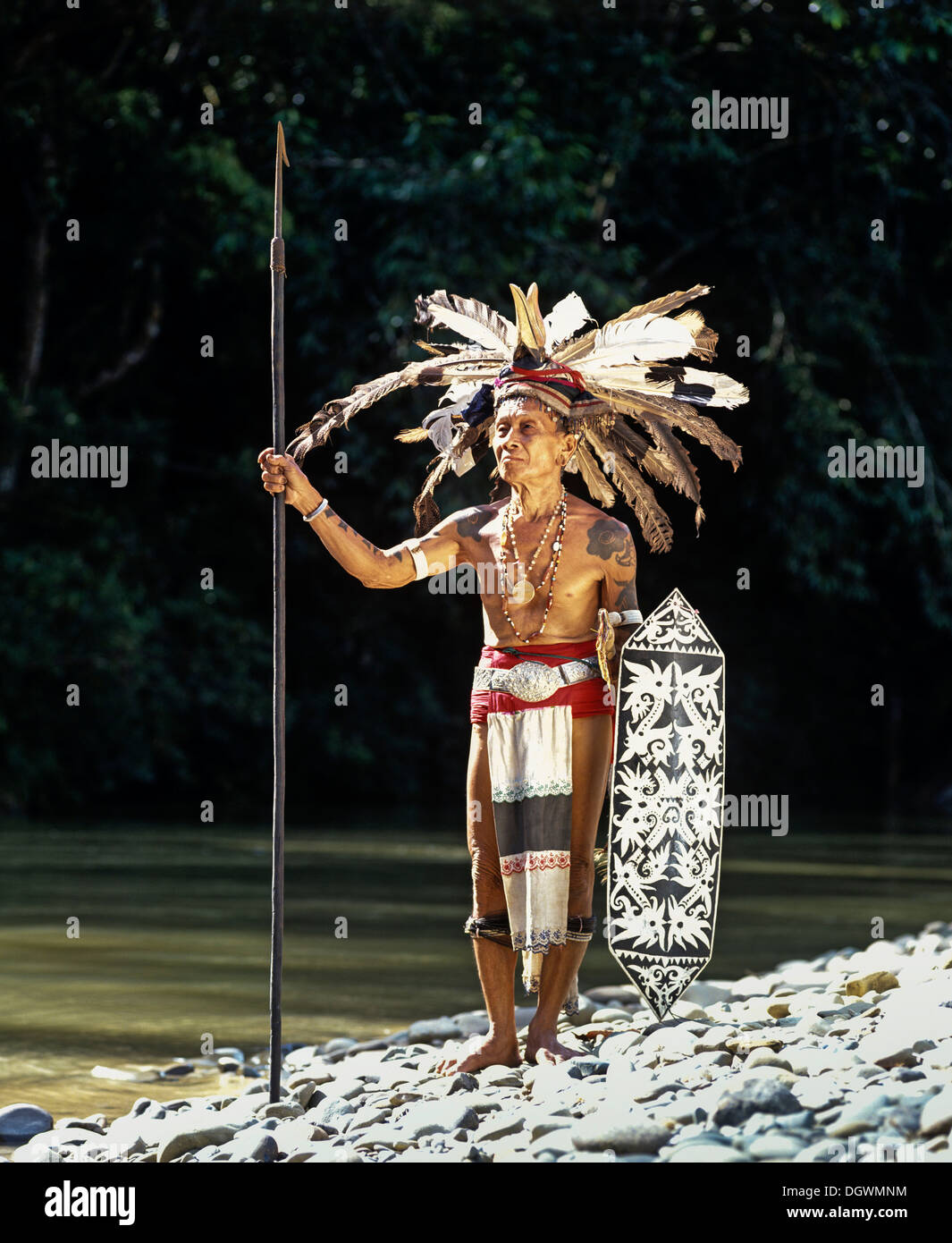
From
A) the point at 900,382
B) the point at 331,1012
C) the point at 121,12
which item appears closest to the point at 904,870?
the point at 331,1012

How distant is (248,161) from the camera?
19141mm

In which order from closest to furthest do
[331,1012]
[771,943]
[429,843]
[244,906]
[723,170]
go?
[331,1012]
[771,943]
[244,906]
[429,843]
[723,170]

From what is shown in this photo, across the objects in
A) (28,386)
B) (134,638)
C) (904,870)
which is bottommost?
(904,870)

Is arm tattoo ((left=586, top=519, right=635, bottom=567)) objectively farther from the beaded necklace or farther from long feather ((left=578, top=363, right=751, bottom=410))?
long feather ((left=578, top=363, right=751, bottom=410))

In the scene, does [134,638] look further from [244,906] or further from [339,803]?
[244,906]

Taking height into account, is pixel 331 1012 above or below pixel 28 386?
below

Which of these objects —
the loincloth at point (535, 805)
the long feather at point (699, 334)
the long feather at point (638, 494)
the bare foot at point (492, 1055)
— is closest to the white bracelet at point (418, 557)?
the loincloth at point (535, 805)

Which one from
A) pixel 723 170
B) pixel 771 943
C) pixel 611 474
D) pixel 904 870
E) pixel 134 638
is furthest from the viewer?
pixel 723 170

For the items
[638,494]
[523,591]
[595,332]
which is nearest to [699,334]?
[595,332]

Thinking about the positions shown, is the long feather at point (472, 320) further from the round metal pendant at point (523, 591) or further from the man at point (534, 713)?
the round metal pendant at point (523, 591)

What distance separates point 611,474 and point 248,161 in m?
14.5

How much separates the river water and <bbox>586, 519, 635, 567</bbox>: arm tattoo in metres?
2.15

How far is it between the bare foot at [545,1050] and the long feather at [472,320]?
76.5 inches

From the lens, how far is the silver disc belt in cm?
507
